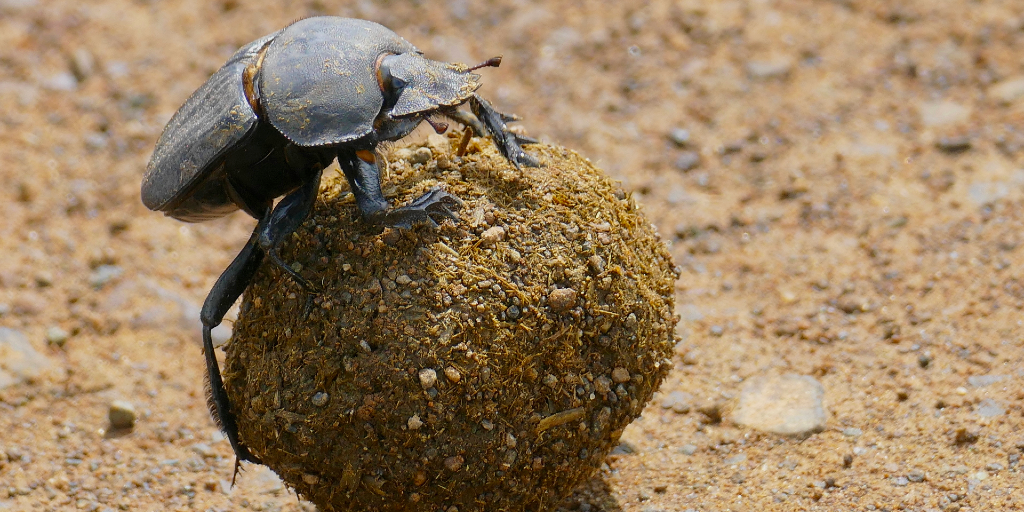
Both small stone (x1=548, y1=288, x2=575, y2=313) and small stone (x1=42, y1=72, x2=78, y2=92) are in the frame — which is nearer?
small stone (x1=548, y1=288, x2=575, y2=313)

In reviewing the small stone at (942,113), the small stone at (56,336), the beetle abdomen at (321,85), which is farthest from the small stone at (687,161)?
the small stone at (56,336)

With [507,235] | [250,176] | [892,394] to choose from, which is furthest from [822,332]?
[250,176]

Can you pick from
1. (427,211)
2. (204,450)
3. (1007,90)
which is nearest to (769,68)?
(1007,90)

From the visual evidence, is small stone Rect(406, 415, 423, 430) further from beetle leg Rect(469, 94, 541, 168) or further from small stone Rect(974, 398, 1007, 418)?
small stone Rect(974, 398, 1007, 418)

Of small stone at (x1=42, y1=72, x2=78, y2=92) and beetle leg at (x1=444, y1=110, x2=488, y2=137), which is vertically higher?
beetle leg at (x1=444, y1=110, x2=488, y2=137)

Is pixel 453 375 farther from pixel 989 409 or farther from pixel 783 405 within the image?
pixel 989 409

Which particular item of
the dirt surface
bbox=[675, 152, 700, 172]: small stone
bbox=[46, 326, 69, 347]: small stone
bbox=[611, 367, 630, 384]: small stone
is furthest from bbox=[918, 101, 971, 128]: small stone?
bbox=[46, 326, 69, 347]: small stone
